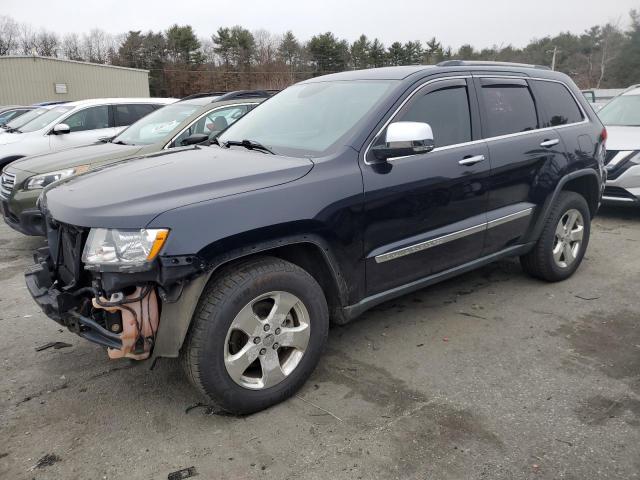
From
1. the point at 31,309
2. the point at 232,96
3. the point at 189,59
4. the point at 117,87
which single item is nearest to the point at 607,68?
the point at 189,59

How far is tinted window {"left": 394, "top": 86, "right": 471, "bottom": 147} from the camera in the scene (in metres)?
3.53

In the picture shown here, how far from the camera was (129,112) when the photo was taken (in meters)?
8.98

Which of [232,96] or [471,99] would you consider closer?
[471,99]

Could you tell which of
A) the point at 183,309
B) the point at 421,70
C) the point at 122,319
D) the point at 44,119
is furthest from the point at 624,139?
the point at 44,119

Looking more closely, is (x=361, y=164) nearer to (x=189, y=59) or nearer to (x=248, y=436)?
(x=248, y=436)

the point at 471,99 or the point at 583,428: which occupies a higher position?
the point at 471,99

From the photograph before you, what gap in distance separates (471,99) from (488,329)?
1688 mm

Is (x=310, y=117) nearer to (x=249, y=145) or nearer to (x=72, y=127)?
(x=249, y=145)

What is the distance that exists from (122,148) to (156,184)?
368 cm

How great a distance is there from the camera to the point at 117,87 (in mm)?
36250

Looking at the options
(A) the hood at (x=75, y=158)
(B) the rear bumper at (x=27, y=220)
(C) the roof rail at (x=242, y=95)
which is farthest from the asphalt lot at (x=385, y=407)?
(C) the roof rail at (x=242, y=95)

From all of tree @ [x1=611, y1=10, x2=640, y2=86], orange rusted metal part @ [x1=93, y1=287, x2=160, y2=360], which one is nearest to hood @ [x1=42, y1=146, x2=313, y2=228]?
orange rusted metal part @ [x1=93, y1=287, x2=160, y2=360]

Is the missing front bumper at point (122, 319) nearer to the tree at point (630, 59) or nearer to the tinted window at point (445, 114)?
the tinted window at point (445, 114)

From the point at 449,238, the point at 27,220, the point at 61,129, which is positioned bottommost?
the point at 27,220
